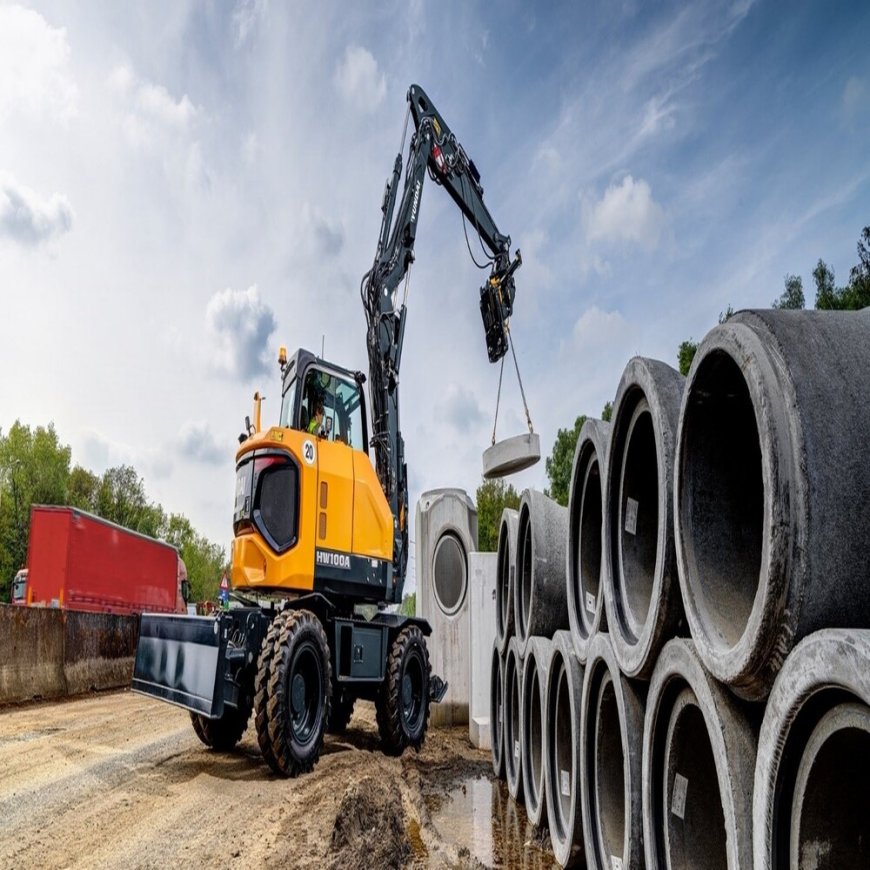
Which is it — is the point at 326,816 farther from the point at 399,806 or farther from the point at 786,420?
the point at 786,420

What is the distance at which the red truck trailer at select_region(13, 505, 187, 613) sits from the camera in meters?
17.3

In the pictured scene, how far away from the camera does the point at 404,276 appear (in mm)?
10672

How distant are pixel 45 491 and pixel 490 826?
161 ft

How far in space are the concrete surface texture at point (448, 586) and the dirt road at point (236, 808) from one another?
2138 mm

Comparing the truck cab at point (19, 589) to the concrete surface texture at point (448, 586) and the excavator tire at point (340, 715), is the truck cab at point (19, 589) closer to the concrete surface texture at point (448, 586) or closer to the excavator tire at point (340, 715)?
the concrete surface texture at point (448, 586)

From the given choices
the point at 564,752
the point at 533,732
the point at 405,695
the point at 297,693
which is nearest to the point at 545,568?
the point at 564,752

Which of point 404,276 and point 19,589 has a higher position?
point 404,276

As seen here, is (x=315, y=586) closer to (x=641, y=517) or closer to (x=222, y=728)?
(x=222, y=728)

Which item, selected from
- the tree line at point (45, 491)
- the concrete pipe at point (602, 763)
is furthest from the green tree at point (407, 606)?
the tree line at point (45, 491)

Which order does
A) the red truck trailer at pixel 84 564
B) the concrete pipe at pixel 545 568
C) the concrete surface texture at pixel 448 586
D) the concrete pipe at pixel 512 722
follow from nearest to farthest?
the concrete pipe at pixel 545 568
the concrete pipe at pixel 512 722
the concrete surface texture at pixel 448 586
the red truck trailer at pixel 84 564

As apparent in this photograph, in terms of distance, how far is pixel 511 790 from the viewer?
6879 mm

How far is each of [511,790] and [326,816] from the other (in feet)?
7.69

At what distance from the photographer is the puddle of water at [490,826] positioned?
515 centimetres

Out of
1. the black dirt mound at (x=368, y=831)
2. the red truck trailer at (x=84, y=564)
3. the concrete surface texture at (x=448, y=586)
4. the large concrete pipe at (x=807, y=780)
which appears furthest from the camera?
the red truck trailer at (x=84, y=564)
